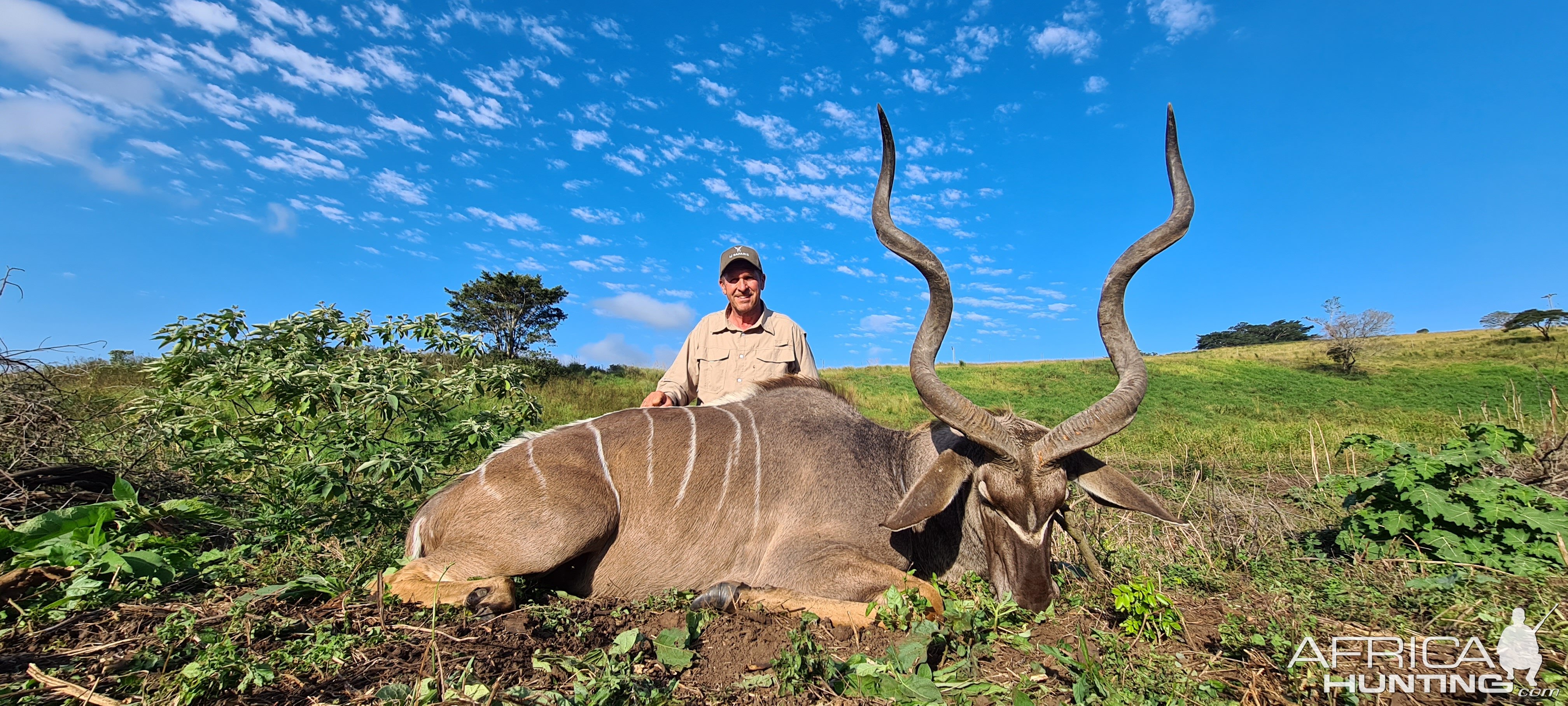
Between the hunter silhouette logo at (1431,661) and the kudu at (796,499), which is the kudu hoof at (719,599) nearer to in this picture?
the kudu at (796,499)

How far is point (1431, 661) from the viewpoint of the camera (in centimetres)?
246

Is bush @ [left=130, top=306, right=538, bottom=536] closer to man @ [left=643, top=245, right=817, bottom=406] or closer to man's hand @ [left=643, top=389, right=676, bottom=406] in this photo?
man's hand @ [left=643, top=389, right=676, bottom=406]

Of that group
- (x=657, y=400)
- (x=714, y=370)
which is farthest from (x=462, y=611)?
(x=714, y=370)

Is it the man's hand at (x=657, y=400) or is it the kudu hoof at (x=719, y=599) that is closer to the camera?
the kudu hoof at (x=719, y=599)

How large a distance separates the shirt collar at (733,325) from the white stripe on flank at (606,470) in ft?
8.33

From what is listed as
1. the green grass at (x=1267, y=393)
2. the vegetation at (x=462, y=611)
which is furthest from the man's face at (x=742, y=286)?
the green grass at (x=1267, y=393)

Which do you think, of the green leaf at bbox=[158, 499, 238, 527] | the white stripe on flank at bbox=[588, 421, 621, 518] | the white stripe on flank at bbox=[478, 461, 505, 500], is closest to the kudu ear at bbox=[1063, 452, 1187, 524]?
the white stripe on flank at bbox=[588, 421, 621, 518]

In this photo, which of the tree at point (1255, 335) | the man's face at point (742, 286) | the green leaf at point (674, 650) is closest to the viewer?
the green leaf at point (674, 650)

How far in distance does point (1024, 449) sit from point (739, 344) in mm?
3340

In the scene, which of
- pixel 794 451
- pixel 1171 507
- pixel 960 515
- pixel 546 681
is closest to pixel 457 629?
pixel 546 681

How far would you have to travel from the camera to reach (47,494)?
390cm

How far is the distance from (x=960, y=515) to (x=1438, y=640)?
199cm

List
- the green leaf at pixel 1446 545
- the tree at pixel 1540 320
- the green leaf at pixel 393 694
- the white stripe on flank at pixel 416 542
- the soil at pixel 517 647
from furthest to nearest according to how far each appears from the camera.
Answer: the tree at pixel 1540 320 → the white stripe on flank at pixel 416 542 → the green leaf at pixel 1446 545 → the soil at pixel 517 647 → the green leaf at pixel 393 694

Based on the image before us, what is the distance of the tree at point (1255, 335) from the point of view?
233ft
